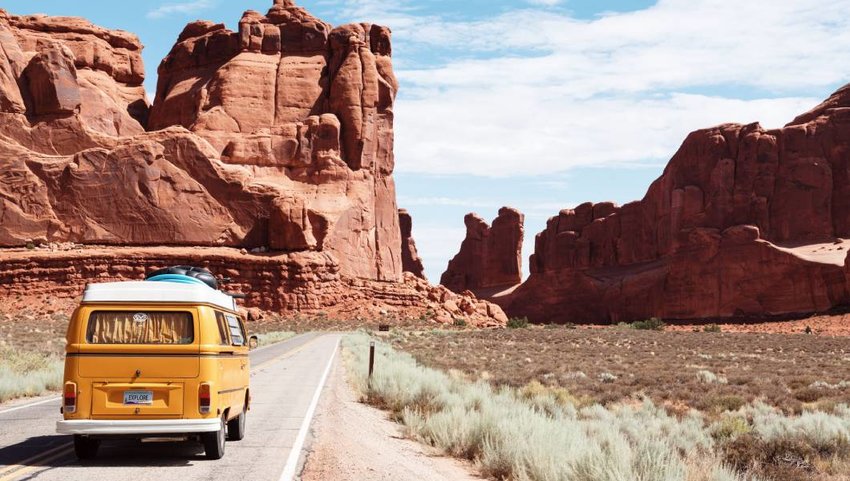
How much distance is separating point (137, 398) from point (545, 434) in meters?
4.83

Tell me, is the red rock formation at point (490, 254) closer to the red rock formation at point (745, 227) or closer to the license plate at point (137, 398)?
the red rock formation at point (745, 227)

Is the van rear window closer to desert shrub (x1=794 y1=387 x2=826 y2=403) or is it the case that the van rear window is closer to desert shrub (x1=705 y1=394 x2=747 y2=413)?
desert shrub (x1=705 y1=394 x2=747 y2=413)

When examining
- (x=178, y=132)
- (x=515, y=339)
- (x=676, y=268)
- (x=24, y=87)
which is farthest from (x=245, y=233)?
(x=676, y=268)

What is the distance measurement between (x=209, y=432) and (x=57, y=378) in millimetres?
12689

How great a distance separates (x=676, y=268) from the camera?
4043 inches

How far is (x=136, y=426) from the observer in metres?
10.2

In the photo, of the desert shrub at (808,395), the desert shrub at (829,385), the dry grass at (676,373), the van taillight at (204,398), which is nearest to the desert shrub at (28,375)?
the van taillight at (204,398)

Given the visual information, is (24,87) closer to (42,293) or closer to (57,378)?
(42,293)

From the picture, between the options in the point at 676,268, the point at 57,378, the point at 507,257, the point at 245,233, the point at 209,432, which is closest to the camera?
the point at 209,432

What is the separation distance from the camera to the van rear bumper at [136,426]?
10.1 metres

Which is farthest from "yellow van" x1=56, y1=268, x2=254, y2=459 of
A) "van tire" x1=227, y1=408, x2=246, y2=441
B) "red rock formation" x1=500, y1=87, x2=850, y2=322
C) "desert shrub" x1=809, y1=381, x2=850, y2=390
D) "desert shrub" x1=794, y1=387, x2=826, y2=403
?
"red rock formation" x1=500, y1=87, x2=850, y2=322

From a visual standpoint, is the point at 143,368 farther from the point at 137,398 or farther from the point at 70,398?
the point at 70,398

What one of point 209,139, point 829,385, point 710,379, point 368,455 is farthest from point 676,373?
point 209,139

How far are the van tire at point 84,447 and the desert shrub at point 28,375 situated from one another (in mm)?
8162
